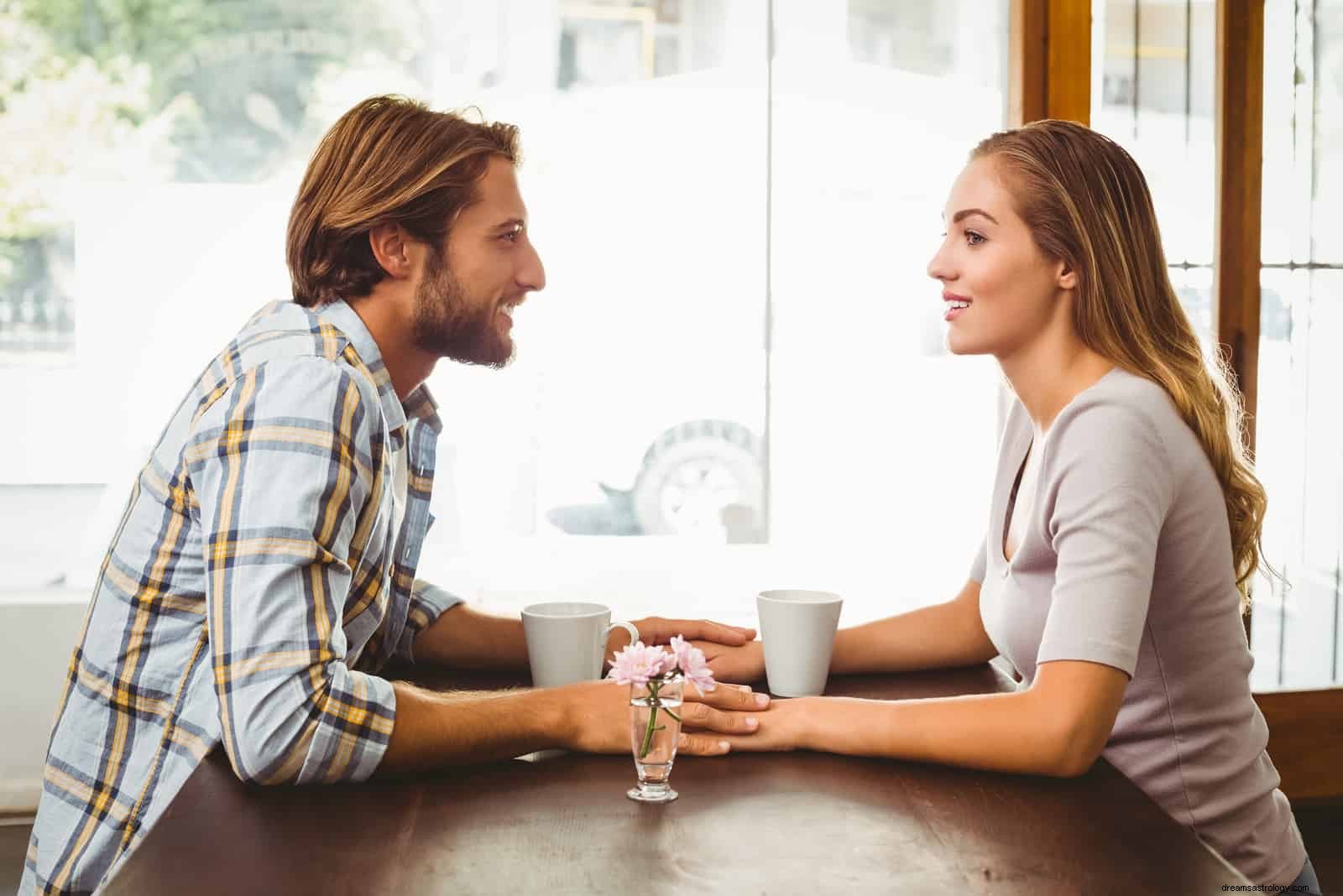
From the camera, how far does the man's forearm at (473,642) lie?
153 centimetres

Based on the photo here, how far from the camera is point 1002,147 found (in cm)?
149

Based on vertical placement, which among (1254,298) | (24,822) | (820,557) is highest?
(1254,298)

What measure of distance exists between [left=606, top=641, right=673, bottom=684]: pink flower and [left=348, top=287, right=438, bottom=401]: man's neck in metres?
0.64

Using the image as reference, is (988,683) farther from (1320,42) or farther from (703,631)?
(1320,42)

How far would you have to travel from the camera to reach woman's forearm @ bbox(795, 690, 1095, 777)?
43.0 inches

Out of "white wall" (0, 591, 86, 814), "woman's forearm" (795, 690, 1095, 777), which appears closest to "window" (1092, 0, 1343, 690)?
"woman's forearm" (795, 690, 1095, 777)

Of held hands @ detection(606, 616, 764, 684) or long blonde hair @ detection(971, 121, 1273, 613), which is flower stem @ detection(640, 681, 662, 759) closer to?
held hands @ detection(606, 616, 764, 684)

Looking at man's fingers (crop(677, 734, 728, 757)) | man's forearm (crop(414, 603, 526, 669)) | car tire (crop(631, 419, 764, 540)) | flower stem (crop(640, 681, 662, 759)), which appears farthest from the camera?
car tire (crop(631, 419, 764, 540))

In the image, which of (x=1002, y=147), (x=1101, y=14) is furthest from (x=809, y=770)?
(x=1101, y=14)

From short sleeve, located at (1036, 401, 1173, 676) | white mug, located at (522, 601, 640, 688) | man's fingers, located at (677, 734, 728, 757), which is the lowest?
man's fingers, located at (677, 734, 728, 757)

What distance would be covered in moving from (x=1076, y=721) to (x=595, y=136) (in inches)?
101

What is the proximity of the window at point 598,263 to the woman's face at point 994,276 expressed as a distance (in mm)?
1840

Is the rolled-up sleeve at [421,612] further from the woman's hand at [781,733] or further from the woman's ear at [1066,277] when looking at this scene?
the woman's ear at [1066,277]

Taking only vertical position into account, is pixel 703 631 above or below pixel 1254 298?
below
